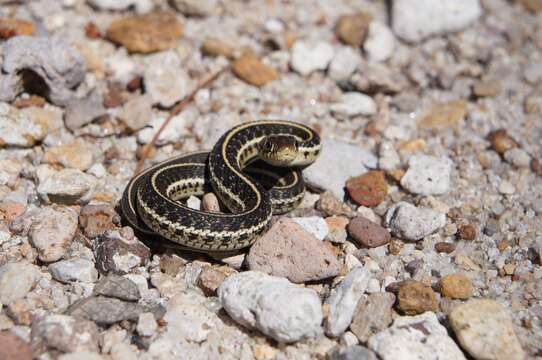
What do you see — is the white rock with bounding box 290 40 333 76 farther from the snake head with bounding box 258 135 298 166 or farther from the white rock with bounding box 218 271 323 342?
the white rock with bounding box 218 271 323 342

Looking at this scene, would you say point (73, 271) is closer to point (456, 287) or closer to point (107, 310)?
point (107, 310)

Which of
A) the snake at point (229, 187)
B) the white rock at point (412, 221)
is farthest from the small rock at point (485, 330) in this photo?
the snake at point (229, 187)

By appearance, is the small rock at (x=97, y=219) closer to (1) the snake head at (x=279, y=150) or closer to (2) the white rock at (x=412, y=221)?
(1) the snake head at (x=279, y=150)

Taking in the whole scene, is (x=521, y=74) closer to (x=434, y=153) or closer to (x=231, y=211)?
(x=434, y=153)

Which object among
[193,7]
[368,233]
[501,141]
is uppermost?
[193,7]

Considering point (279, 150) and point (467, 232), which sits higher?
point (279, 150)

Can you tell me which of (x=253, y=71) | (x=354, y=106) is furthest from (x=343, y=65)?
(x=253, y=71)
